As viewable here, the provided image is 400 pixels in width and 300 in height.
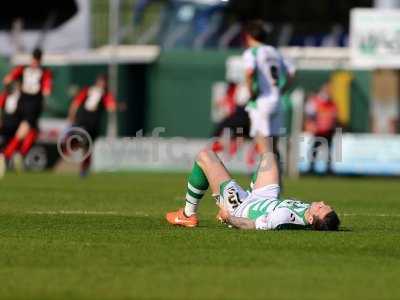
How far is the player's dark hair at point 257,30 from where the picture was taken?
15820 mm

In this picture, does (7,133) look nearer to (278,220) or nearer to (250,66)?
(250,66)

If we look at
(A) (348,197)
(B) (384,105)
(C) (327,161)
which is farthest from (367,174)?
(A) (348,197)

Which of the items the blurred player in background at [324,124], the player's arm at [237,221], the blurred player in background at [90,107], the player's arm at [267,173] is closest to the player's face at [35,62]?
the blurred player in background at [90,107]

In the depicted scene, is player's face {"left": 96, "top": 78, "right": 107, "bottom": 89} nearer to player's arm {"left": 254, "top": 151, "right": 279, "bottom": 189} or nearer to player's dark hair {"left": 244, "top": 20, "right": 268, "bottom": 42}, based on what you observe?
player's dark hair {"left": 244, "top": 20, "right": 268, "bottom": 42}

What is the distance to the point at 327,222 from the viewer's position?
409 inches

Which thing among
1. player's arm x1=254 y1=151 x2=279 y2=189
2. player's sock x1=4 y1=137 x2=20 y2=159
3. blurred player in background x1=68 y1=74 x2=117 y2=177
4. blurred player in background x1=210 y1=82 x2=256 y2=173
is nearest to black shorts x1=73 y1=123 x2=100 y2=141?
blurred player in background x1=68 y1=74 x2=117 y2=177

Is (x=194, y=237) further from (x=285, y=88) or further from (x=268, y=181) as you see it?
(x=285, y=88)

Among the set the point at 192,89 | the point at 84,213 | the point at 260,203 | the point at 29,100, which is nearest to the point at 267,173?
the point at 260,203

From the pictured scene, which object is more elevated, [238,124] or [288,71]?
[288,71]

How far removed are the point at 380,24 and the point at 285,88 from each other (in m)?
13.9

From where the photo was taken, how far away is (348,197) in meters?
19.0

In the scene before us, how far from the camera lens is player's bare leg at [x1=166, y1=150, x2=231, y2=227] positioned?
1073 centimetres

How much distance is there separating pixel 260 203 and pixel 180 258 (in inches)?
73.7

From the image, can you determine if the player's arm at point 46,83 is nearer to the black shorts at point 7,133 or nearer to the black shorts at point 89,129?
the black shorts at point 89,129
